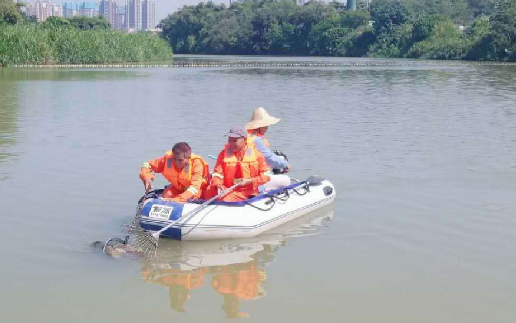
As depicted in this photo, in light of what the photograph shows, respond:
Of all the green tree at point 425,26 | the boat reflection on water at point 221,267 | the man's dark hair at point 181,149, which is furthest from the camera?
the green tree at point 425,26

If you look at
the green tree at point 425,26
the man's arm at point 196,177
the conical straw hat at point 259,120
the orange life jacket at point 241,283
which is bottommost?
Result: the orange life jacket at point 241,283

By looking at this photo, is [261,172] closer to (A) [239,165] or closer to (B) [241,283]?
(A) [239,165]

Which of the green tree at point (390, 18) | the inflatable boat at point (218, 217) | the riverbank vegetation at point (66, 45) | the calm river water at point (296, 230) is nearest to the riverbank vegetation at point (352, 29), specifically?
the green tree at point (390, 18)

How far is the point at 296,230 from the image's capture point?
800cm

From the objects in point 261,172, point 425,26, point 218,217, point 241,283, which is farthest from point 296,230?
point 425,26

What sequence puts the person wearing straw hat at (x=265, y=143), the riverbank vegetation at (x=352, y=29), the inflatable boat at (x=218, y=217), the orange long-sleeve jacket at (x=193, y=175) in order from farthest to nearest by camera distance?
the riverbank vegetation at (x=352, y=29) → the person wearing straw hat at (x=265, y=143) → the orange long-sleeve jacket at (x=193, y=175) → the inflatable boat at (x=218, y=217)

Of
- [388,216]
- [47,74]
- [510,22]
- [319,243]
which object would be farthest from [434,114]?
[510,22]

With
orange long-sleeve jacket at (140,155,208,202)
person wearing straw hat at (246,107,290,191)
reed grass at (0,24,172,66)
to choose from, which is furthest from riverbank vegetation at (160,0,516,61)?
orange long-sleeve jacket at (140,155,208,202)

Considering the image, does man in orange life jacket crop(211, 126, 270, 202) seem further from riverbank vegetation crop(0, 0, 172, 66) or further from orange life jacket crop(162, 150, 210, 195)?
riverbank vegetation crop(0, 0, 172, 66)

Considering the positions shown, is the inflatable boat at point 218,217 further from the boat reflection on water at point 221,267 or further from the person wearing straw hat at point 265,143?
the person wearing straw hat at point 265,143

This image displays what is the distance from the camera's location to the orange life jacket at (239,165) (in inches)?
299

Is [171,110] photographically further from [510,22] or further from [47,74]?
[510,22]

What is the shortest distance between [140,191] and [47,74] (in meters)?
26.1

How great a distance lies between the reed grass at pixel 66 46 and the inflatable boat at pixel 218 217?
33625 mm
